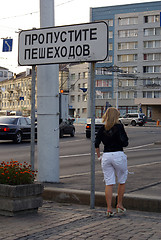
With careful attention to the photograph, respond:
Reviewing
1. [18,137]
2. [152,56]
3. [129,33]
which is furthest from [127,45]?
[18,137]

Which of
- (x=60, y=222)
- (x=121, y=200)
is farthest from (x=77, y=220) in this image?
(x=121, y=200)

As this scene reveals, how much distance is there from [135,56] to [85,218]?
8898cm

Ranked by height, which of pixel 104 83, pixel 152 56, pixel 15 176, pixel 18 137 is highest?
pixel 152 56

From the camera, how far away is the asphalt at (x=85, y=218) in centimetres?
584

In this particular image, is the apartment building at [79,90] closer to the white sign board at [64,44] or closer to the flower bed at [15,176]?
the white sign board at [64,44]

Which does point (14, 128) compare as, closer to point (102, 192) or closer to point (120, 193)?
point (102, 192)

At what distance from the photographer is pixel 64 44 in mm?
8008

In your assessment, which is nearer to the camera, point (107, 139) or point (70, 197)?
point (107, 139)

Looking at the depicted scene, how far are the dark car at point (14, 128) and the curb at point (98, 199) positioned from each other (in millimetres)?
16958

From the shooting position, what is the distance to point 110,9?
9506 cm

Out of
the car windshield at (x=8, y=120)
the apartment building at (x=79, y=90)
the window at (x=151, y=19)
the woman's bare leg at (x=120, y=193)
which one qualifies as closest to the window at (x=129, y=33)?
the window at (x=151, y=19)

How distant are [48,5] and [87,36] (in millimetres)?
2625

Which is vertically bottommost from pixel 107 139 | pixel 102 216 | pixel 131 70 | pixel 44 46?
pixel 102 216

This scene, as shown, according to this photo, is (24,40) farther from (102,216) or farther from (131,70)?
(131,70)
